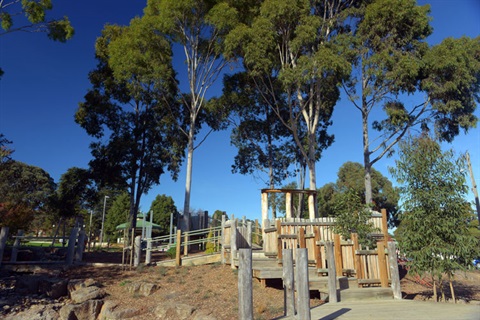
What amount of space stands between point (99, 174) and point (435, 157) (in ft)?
57.1

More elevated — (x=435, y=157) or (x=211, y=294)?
(x=435, y=157)

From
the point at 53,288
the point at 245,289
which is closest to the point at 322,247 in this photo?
the point at 245,289

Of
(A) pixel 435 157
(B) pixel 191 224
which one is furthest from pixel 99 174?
(A) pixel 435 157

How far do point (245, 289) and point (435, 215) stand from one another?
593 cm

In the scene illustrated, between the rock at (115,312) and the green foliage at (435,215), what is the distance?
→ 7.30 meters

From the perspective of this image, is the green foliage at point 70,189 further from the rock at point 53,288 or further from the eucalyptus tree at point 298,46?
the eucalyptus tree at point 298,46

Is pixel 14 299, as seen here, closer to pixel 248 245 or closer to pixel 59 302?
pixel 59 302

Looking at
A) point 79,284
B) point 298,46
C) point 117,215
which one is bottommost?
point 79,284

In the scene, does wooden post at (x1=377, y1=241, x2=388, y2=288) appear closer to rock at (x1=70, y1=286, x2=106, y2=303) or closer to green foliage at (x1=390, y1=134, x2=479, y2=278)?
green foliage at (x1=390, y1=134, x2=479, y2=278)

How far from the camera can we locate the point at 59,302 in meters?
9.73

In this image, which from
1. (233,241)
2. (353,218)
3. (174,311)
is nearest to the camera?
(174,311)

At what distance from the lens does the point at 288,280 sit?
6203 mm

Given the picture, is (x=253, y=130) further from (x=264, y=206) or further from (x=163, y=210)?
(x=163, y=210)

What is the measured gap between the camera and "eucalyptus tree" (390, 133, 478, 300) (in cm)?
862
